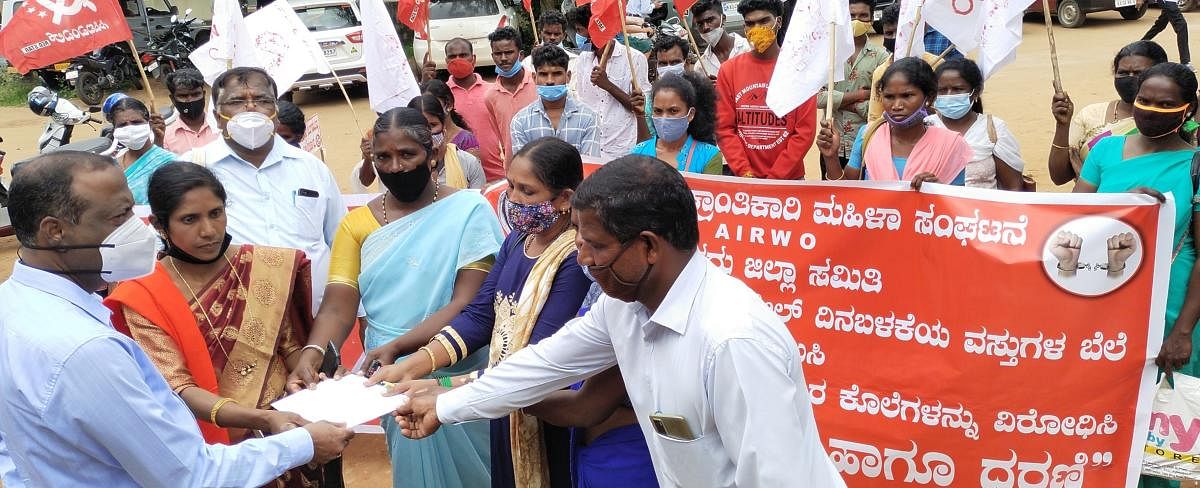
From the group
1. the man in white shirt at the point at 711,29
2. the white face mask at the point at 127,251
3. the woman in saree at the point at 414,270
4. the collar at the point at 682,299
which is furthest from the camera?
the man in white shirt at the point at 711,29

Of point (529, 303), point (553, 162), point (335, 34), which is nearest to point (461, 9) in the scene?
point (335, 34)

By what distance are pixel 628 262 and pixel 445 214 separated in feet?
5.10

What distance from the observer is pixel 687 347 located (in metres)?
2.09

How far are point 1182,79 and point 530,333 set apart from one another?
2.73 metres

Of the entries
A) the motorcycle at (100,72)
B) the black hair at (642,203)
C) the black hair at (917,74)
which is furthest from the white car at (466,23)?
the black hair at (642,203)

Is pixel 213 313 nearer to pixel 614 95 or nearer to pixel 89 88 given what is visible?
pixel 614 95

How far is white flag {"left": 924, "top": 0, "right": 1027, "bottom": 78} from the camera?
196 inches

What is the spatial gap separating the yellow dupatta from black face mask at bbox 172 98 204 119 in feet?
15.4

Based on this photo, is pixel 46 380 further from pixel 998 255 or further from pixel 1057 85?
pixel 1057 85

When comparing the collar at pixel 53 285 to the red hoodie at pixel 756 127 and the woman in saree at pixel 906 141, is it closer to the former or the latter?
the woman in saree at pixel 906 141

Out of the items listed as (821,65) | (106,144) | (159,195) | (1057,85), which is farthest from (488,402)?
(106,144)

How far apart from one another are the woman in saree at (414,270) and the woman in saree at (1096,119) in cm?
Result: 296

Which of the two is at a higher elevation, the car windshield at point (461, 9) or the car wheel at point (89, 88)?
the car windshield at point (461, 9)

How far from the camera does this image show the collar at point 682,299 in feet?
6.95
